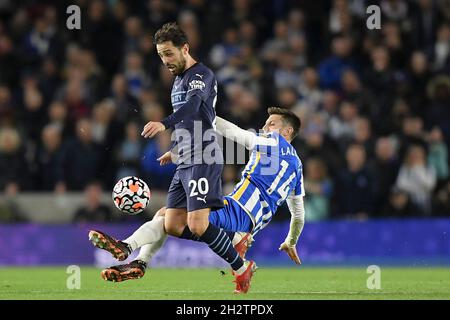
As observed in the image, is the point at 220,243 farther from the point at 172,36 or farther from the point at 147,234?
the point at 172,36

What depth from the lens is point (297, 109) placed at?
601 inches

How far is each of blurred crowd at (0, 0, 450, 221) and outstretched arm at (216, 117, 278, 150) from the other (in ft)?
17.4

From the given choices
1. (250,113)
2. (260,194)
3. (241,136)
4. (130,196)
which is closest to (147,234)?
(130,196)

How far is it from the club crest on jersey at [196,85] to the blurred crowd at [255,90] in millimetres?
5680

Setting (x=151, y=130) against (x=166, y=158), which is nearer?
(x=151, y=130)

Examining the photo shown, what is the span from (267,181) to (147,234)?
3.89 ft

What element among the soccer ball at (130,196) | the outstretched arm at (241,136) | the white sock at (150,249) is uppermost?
the outstretched arm at (241,136)

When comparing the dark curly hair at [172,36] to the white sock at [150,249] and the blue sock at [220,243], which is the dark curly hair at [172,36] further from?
the white sock at [150,249]

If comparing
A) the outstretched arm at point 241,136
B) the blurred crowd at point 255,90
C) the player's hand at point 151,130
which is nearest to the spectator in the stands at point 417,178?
the blurred crowd at point 255,90

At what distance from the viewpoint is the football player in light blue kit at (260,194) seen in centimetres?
927

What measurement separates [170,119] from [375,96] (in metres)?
7.56

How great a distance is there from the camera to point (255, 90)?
51.6 ft

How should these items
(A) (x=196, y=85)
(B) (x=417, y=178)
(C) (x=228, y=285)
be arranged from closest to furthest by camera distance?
(A) (x=196, y=85)
(C) (x=228, y=285)
(B) (x=417, y=178)
